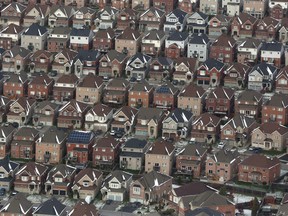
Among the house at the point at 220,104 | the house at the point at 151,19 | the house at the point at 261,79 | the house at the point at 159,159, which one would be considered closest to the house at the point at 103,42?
the house at the point at 151,19

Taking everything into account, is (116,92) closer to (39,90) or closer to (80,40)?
(39,90)

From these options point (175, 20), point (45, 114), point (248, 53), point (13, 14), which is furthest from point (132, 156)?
point (13, 14)

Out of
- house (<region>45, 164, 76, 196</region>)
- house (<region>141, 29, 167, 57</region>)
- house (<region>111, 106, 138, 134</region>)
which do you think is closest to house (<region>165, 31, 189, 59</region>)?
house (<region>141, 29, 167, 57</region>)

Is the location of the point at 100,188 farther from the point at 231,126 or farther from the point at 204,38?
the point at 204,38

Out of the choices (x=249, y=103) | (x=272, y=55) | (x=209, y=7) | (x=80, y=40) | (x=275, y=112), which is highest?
(x=209, y=7)

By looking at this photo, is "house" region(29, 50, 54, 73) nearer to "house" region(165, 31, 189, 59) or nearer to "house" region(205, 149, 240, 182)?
"house" region(165, 31, 189, 59)

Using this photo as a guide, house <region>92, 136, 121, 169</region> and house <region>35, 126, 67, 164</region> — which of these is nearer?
house <region>92, 136, 121, 169</region>

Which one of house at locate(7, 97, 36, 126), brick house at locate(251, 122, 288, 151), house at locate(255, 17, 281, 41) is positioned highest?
house at locate(255, 17, 281, 41)
